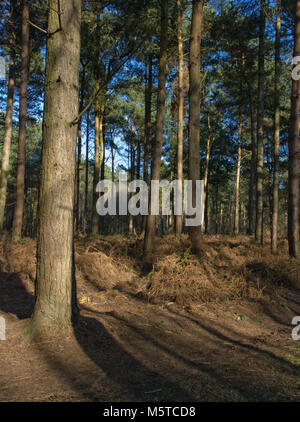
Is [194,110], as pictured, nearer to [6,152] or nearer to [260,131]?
[260,131]

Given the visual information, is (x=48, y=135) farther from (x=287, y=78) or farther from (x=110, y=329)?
(x=287, y=78)

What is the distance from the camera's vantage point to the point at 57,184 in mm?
4496

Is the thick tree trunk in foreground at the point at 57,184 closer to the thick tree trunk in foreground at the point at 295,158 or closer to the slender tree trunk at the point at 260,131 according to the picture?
the thick tree trunk in foreground at the point at 295,158

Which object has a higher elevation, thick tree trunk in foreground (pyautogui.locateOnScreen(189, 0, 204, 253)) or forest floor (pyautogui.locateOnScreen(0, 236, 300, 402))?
thick tree trunk in foreground (pyautogui.locateOnScreen(189, 0, 204, 253))

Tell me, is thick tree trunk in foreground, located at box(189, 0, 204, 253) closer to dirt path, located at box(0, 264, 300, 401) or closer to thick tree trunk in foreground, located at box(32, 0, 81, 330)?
dirt path, located at box(0, 264, 300, 401)

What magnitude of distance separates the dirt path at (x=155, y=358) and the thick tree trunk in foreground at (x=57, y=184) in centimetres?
47

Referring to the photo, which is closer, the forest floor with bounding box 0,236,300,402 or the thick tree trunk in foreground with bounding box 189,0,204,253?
the forest floor with bounding box 0,236,300,402

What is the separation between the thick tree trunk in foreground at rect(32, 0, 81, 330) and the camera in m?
4.45

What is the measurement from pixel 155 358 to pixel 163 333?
116 centimetres

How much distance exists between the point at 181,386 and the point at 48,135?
3.54m

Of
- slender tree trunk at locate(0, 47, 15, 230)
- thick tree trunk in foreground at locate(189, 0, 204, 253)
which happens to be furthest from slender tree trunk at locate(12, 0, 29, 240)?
thick tree trunk in foreground at locate(189, 0, 204, 253)

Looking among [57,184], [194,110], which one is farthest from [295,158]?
[57,184]

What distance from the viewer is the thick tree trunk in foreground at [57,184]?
4.45 meters

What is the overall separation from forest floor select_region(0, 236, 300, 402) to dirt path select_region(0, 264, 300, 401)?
0.04 ft
